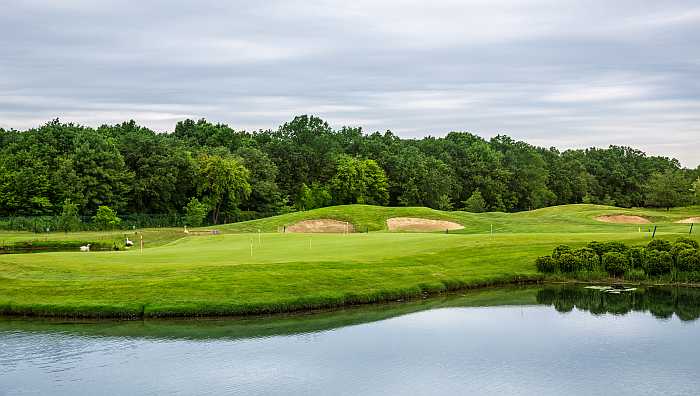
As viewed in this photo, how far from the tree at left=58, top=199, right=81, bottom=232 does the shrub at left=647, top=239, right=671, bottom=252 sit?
62.3 meters

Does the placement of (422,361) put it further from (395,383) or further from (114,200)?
(114,200)

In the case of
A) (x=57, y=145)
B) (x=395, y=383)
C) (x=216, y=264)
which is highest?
(x=57, y=145)

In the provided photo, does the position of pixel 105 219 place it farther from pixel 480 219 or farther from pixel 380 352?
pixel 380 352

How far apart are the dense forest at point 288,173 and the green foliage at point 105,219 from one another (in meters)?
3.08

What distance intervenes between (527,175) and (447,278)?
99083 mm

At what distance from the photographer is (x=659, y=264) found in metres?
48.1

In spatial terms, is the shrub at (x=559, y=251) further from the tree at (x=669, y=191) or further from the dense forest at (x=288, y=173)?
the tree at (x=669, y=191)

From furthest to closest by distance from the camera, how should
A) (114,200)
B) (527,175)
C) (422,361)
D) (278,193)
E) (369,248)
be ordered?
(527,175), (278,193), (114,200), (369,248), (422,361)

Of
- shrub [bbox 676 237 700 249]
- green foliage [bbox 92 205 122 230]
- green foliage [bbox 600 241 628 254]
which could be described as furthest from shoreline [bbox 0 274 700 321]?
green foliage [bbox 92 205 122 230]

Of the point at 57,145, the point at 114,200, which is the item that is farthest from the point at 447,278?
the point at 57,145

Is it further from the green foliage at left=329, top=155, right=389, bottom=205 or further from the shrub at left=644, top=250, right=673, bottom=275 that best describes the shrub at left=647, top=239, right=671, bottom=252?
the green foliage at left=329, top=155, right=389, bottom=205

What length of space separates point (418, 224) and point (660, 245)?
32.2 meters

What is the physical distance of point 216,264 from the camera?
45.6 meters

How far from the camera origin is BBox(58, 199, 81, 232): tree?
8644 cm
